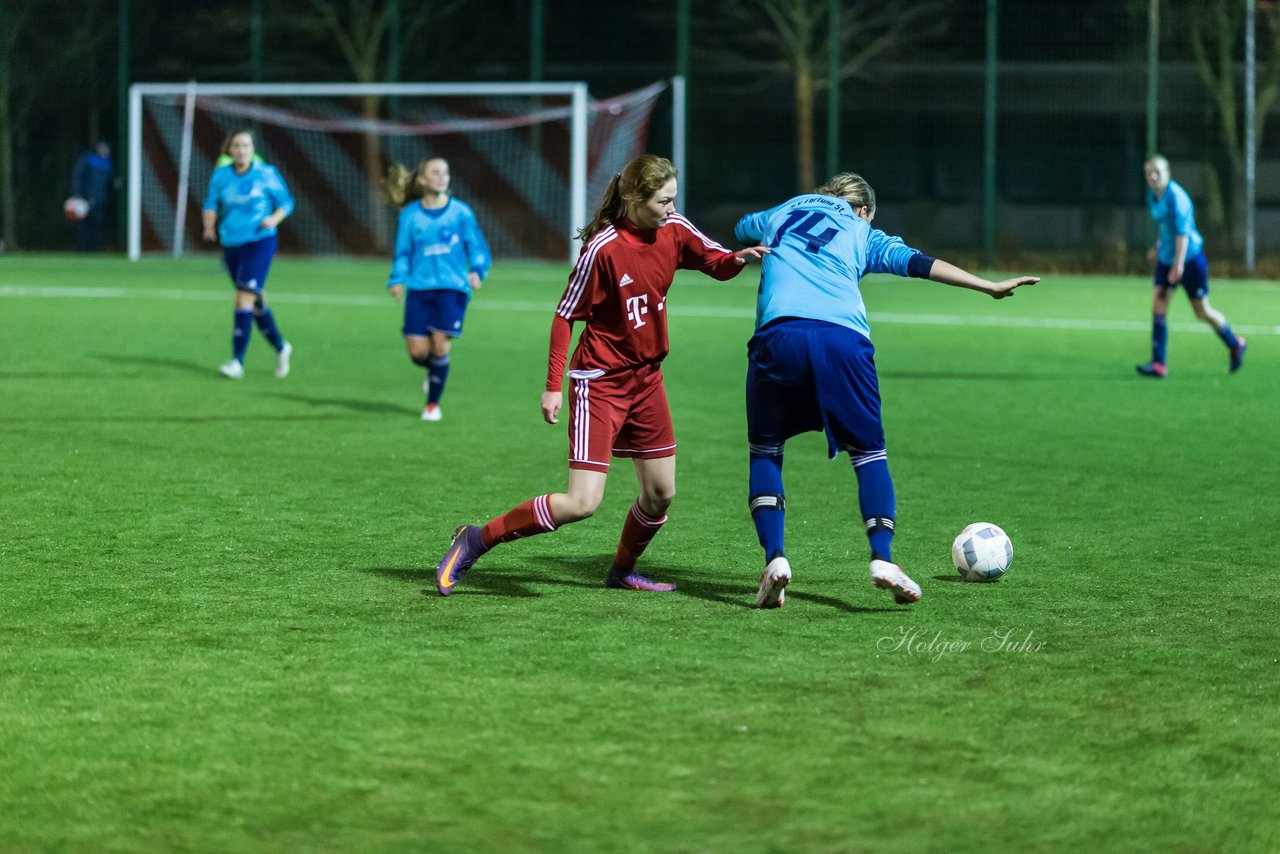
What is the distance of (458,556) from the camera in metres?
6.31

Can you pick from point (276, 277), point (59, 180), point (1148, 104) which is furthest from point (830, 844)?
point (59, 180)

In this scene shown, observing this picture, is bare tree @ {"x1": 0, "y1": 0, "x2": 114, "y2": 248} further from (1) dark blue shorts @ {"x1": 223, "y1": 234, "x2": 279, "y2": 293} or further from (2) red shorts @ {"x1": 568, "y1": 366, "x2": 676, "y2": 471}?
(2) red shorts @ {"x1": 568, "y1": 366, "x2": 676, "y2": 471}

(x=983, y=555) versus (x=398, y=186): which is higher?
→ (x=398, y=186)

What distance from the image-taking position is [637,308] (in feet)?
20.2

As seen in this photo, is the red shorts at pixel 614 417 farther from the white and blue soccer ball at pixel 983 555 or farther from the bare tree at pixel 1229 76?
the bare tree at pixel 1229 76

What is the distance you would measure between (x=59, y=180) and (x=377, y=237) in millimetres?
7652

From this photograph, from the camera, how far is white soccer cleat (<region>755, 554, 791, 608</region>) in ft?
19.6

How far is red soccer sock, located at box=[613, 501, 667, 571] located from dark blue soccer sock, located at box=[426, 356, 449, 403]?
17.6 feet

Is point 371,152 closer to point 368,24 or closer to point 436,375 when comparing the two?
point 368,24

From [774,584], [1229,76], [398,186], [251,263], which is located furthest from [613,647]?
[1229,76]

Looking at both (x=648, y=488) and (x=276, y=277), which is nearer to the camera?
(x=648, y=488)

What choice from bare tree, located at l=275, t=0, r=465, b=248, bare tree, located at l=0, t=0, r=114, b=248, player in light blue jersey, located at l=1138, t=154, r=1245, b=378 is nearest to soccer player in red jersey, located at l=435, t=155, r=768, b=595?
player in light blue jersey, located at l=1138, t=154, r=1245, b=378

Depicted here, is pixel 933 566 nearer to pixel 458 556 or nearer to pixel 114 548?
pixel 458 556

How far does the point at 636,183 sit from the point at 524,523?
4.12 feet
